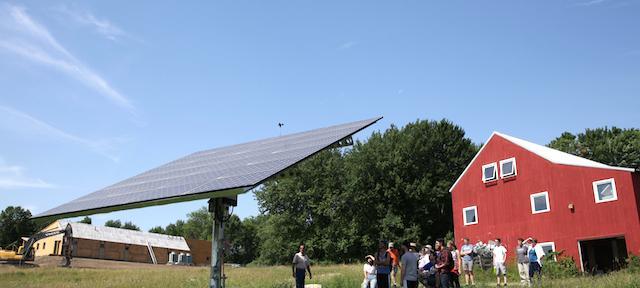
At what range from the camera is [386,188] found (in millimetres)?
48594

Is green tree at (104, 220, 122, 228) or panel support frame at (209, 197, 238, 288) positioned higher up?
green tree at (104, 220, 122, 228)

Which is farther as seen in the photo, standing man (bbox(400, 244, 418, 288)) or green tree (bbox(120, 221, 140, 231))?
green tree (bbox(120, 221, 140, 231))

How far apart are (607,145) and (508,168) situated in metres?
21.0

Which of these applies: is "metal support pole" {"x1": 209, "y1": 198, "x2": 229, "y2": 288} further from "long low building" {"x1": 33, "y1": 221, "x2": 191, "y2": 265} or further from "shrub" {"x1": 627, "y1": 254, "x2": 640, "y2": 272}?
"long low building" {"x1": 33, "y1": 221, "x2": 191, "y2": 265}

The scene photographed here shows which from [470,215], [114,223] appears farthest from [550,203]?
[114,223]

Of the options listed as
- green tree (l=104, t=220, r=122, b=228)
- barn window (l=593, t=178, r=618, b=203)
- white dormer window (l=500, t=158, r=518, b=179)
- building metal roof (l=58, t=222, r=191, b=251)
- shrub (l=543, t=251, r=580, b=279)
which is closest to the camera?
shrub (l=543, t=251, r=580, b=279)

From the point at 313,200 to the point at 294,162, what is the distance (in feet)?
156

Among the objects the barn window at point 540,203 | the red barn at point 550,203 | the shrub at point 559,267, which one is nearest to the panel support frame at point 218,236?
the shrub at point 559,267

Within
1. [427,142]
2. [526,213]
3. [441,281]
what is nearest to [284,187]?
[427,142]

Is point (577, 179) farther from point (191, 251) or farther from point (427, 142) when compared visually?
point (191, 251)

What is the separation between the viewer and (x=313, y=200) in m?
55.8

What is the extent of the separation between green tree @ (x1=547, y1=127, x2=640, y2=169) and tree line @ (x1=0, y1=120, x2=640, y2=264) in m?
0.08

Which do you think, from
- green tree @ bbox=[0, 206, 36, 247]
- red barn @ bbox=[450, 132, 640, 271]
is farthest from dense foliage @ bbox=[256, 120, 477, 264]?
green tree @ bbox=[0, 206, 36, 247]

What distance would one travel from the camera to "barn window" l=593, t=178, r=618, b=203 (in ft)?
78.2
